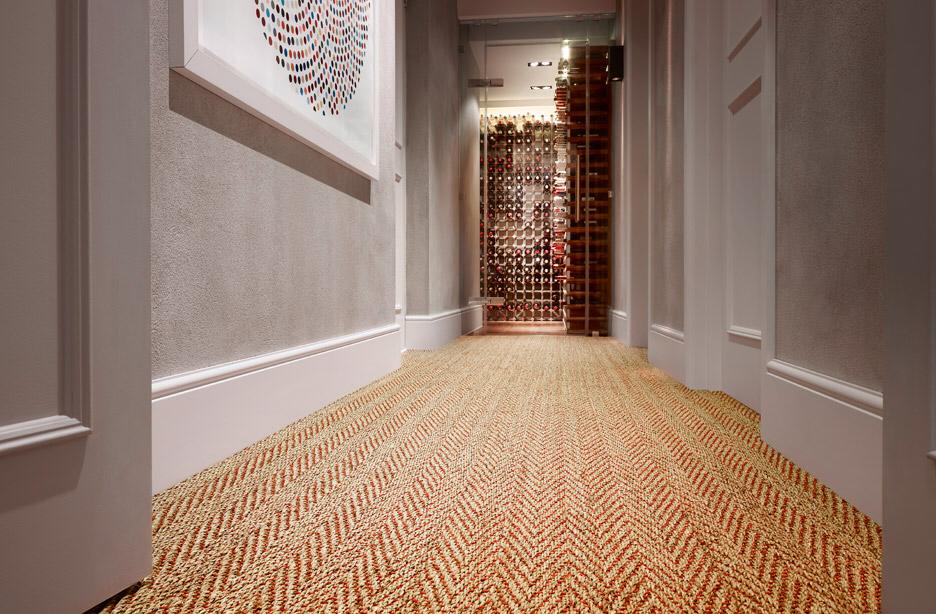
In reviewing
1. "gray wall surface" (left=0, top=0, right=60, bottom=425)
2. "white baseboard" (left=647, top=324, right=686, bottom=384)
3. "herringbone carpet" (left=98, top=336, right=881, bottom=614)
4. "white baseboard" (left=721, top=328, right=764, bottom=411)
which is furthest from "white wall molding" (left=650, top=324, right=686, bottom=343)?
"gray wall surface" (left=0, top=0, right=60, bottom=425)

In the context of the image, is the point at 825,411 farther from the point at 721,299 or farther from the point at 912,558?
the point at 721,299

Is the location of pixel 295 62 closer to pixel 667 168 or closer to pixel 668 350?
pixel 667 168

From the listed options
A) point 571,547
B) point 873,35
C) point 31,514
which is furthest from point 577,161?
point 31,514

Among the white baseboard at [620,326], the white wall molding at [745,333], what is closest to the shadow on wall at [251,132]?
the white wall molding at [745,333]

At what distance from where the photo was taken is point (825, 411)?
43.4 inches

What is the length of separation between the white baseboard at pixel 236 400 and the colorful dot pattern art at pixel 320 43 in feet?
2.62

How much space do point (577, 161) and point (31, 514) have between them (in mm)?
5021

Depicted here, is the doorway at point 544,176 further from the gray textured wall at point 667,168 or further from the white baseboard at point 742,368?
the white baseboard at point 742,368

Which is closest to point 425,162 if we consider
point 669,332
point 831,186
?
point 669,332

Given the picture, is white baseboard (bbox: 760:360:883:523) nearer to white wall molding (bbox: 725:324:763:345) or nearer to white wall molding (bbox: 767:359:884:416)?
white wall molding (bbox: 767:359:884:416)

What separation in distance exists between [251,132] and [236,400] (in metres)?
0.67

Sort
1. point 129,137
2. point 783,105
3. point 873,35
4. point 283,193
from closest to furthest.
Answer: point 129,137, point 873,35, point 783,105, point 283,193

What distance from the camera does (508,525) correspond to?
89 centimetres

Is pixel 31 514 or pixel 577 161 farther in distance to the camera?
pixel 577 161
